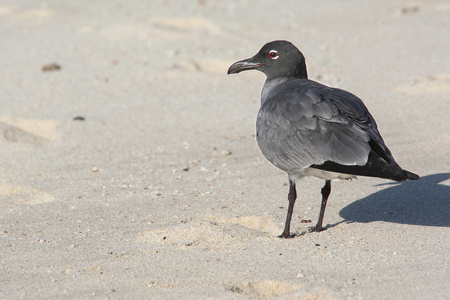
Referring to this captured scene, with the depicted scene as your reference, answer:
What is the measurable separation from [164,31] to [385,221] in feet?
23.2

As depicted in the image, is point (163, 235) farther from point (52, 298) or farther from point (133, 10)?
point (133, 10)

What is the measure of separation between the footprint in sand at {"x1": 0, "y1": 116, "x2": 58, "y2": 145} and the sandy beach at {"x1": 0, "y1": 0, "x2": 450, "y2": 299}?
0.10 ft

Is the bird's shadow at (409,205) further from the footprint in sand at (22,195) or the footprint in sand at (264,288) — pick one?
the footprint in sand at (22,195)

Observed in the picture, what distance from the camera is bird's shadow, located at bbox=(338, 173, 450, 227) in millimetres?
4973

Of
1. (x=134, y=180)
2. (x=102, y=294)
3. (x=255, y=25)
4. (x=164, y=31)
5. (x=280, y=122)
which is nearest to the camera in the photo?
(x=102, y=294)

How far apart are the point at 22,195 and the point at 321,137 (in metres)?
3.15

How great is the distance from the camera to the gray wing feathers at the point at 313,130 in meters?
4.38

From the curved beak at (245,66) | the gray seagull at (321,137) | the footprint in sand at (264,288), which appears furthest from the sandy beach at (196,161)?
the curved beak at (245,66)

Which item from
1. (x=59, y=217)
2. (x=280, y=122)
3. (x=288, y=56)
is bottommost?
(x=59, y=217)

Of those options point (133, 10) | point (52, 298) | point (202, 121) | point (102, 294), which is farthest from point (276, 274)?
point (133, 10)

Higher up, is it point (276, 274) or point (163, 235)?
point (276, 274)

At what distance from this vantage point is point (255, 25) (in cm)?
1179

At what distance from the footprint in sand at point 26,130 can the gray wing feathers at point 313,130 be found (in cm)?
362

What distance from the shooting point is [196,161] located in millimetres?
6793
